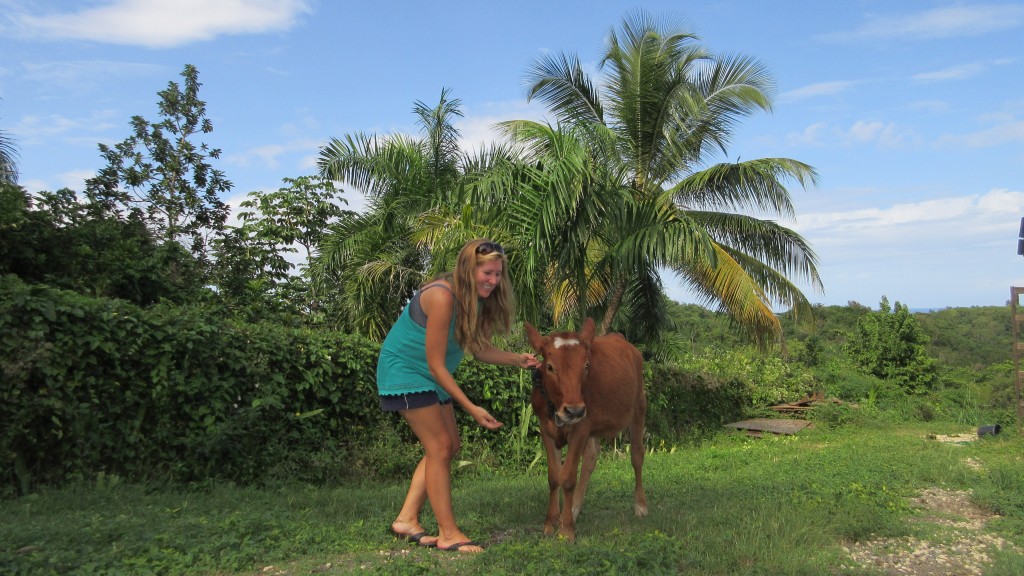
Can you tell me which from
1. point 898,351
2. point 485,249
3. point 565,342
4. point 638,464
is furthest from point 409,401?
point 898,351

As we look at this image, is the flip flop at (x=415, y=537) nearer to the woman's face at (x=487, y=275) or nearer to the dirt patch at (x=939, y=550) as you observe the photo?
the woman's face at (x=487, y=275)

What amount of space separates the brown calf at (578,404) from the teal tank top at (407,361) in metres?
0.83

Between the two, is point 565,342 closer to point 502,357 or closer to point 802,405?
point 502,357

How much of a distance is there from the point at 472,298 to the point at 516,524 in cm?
210

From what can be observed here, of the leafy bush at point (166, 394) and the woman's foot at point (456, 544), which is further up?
the leafy bush at point (166, 394)

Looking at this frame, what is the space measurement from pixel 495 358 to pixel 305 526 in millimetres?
1711

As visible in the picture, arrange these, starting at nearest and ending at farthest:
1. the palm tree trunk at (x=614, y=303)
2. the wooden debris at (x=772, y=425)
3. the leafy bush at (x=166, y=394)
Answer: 1. the leafy bush at (x=166, y=394)
2. the palm tree trunk at (x=614, y=303)
3. the wooden debris at (x=772, y=425)

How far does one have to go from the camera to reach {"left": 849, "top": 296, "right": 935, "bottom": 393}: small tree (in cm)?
1873

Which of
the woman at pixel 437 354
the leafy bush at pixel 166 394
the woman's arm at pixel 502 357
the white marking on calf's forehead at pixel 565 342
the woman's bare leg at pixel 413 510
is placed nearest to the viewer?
the woman at pixel 437 354

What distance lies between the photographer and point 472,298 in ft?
15.2

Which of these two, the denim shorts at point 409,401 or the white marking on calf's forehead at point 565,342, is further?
the white marking on calf's forehead at point 565,342

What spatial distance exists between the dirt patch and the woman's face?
2.91 metres

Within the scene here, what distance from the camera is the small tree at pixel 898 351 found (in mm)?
18734

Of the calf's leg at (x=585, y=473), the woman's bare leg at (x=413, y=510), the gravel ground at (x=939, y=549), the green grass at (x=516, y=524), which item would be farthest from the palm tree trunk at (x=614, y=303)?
the woman's bare leg at (x=413, y=510)
